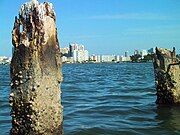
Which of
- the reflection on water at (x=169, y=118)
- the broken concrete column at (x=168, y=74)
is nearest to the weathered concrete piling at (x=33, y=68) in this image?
the reflection on water at (x=169, y=118)

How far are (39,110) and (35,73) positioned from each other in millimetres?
754

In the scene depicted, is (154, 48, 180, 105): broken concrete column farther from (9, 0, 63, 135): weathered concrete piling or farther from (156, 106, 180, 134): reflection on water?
(9, 0, 63, 135): weathered concrete piling

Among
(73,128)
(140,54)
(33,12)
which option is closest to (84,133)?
(73,128)

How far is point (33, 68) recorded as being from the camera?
24.1 feet

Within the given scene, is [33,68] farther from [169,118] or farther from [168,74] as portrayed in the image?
[168,74]

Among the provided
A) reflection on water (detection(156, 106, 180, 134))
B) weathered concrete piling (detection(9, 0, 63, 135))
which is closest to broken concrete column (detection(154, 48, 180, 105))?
reflection on water (detection(156, 106, 180, 134))

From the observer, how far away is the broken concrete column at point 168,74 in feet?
47.8

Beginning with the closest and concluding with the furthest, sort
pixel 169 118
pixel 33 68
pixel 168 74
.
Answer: pixel 33 68, pixel 169 118, pixel 168 74

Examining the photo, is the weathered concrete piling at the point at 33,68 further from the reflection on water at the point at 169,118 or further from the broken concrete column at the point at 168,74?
the broken concrete column at the point at 168,74

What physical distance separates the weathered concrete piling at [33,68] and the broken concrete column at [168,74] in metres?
7.90

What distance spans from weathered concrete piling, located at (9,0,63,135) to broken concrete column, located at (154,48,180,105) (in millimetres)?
7901

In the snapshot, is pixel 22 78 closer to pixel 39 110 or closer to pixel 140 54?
pixel 39 110

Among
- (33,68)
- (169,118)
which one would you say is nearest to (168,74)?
(169,118)

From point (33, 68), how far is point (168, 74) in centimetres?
840
